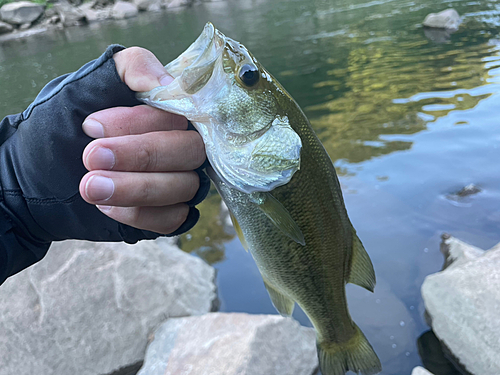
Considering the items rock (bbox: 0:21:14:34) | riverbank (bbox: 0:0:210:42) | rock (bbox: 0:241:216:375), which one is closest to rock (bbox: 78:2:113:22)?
riverbank (bbox: 0:0:210:42)

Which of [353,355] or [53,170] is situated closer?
[53,170]

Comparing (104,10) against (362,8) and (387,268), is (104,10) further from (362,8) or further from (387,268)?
(387,268)

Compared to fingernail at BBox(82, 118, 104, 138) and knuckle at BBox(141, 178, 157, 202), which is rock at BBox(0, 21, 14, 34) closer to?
fingernail at BBox(82, 118, 104, 138)

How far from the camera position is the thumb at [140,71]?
1349 mm

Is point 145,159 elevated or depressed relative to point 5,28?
elevated

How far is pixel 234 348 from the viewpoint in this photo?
279cm

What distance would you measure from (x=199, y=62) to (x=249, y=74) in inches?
7.6

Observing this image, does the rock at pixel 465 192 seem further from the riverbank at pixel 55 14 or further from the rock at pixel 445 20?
the riverbank at pixel 55 14

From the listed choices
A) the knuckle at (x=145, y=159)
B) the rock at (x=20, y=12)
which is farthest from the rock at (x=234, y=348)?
the rock at (x=20, y=12)

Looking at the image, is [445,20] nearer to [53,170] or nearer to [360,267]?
[360,267]

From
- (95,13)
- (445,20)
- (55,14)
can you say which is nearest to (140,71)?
(445,20)

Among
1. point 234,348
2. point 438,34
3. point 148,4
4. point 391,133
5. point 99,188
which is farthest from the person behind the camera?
point 148,4

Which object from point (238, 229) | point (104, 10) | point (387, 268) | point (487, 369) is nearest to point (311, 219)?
point (238, 229)

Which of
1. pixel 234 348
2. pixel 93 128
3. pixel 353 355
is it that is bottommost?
pixel 234 348
